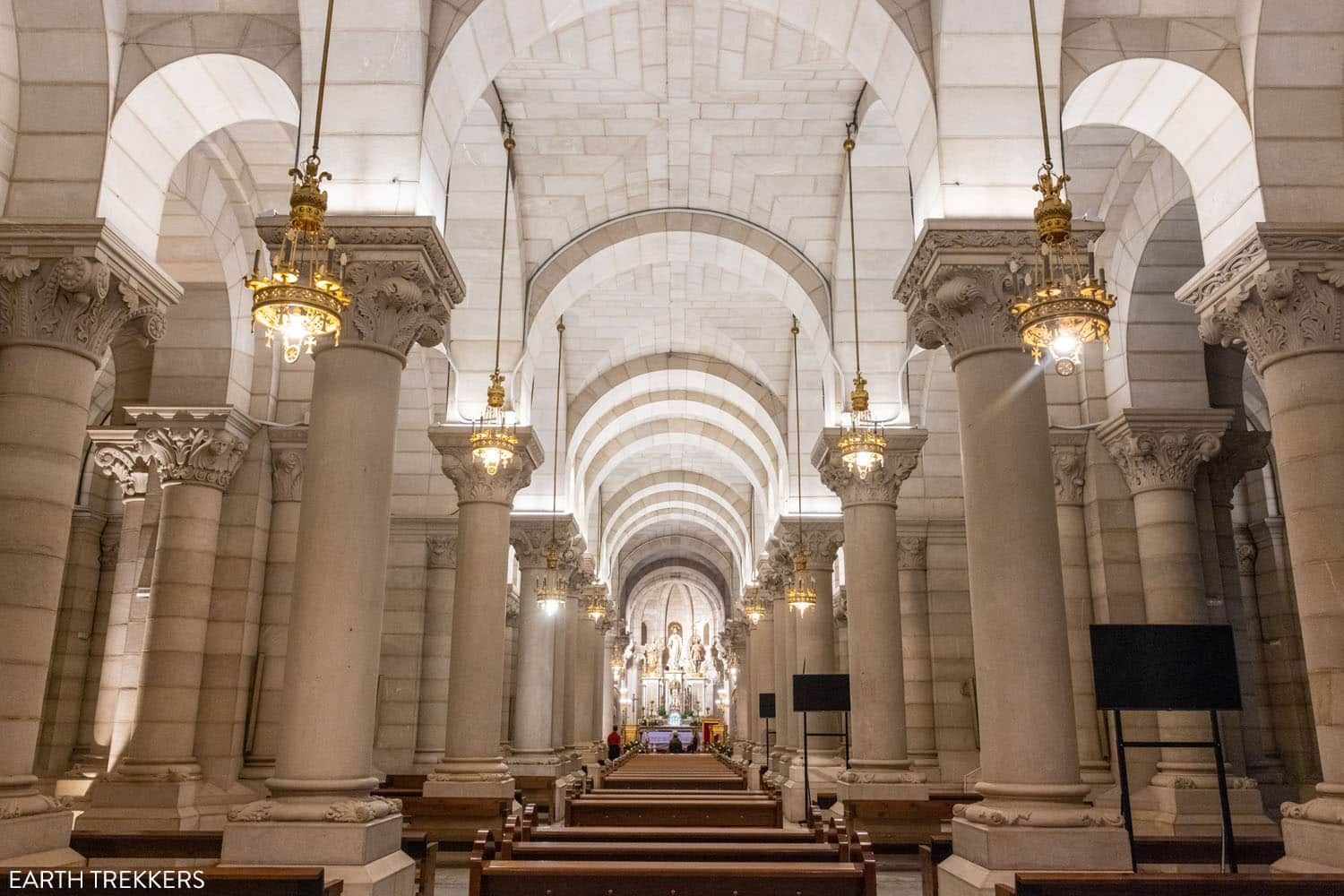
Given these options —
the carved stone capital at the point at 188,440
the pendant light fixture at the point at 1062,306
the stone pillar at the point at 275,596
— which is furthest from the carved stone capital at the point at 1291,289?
the carved stone capital at the point at 188,440

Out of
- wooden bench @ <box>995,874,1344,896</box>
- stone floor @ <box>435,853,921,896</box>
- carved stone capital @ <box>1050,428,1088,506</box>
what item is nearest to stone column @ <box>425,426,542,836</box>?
stone floor @ <box>435,853,921,896</box>

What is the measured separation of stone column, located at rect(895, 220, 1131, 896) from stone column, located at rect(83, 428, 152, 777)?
10063 millimetres

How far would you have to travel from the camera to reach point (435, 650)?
1909 cm

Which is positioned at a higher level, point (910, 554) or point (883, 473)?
point (883, 473)

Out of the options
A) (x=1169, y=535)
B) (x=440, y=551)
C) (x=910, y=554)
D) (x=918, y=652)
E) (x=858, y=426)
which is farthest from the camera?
(x=440, y=551)

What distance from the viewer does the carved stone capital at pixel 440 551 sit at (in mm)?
19406

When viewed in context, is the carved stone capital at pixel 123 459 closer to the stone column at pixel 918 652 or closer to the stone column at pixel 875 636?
the stone column at pixel 875 636

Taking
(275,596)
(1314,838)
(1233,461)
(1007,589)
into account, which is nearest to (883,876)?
(1007,589)

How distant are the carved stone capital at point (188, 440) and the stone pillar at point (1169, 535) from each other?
37.4ft

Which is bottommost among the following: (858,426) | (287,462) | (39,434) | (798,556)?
(39,434)

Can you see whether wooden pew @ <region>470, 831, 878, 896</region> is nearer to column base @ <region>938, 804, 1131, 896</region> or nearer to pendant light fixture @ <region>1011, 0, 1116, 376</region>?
column base @ <region>938, 804, 1131, 896</region>

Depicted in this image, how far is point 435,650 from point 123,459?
6987 mm

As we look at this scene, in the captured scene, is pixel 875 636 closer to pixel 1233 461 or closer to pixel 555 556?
pixel 1233 461

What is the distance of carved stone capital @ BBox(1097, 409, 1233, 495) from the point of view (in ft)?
41.8
